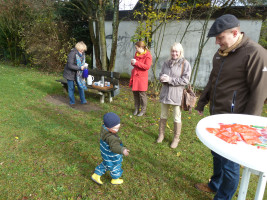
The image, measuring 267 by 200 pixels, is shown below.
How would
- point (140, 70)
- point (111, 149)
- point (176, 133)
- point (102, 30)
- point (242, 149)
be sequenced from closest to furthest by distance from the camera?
point (242, 149), point (111, 149), point (176, 133), point (140, 70), point (102, 30)

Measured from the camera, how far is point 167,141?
13.5 ft

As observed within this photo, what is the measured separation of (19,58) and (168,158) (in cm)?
1287

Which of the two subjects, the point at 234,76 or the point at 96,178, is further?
the point at 96,178

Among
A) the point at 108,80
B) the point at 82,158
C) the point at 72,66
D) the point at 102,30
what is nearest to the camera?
Answer: the point at 82,158

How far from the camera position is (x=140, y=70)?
504 centimetres

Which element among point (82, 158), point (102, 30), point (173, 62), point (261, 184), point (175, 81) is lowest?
point (82, 158)

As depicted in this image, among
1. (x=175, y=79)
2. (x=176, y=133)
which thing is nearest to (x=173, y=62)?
(x=175, y=79)

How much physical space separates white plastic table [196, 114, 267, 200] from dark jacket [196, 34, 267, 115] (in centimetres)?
12

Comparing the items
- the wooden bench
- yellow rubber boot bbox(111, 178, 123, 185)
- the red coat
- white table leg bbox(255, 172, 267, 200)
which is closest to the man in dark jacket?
white table leg bbox(255, 172, 267, 200)

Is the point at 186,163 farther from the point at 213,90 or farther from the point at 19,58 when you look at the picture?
the point at 19,58

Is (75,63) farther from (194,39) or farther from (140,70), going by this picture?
(194,39)

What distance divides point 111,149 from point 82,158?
1.20 meters

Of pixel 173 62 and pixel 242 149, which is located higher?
pixel 173 62

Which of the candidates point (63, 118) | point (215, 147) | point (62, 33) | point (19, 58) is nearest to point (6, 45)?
point (19, 58)
